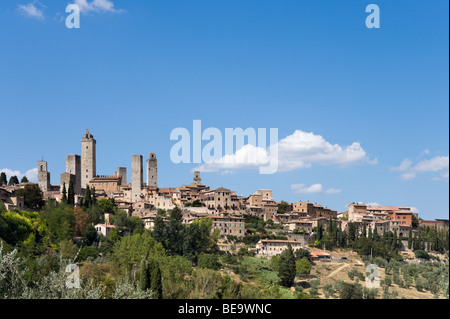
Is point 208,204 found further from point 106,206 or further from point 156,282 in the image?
point 156,282

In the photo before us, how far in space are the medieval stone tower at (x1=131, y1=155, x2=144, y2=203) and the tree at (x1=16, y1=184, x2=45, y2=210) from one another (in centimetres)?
2533

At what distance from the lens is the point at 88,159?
86.5 meters

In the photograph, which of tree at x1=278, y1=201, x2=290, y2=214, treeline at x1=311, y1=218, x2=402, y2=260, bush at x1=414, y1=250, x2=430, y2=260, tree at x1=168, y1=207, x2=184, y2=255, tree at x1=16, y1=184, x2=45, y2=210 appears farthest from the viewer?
tree at x1=278, y1=201, x2=290, y2=214

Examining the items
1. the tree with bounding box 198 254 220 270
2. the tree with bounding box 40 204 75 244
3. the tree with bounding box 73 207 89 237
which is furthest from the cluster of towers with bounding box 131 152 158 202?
the tree with bounding box 198 254 220 270

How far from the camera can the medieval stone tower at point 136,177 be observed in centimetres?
8343

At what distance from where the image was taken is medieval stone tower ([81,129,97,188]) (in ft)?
283

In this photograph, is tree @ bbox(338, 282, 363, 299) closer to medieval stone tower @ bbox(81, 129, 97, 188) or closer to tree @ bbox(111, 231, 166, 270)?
tree @ bbox(111, 231, 166, 270)

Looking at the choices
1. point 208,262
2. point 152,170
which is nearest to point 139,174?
point 152,170

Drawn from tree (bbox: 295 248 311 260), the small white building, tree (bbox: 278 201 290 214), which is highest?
tree (bbox: 278 201 290 214)

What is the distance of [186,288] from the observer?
3775 centimetres

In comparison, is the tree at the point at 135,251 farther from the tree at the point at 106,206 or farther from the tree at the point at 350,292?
the tree at the point at 350,292
